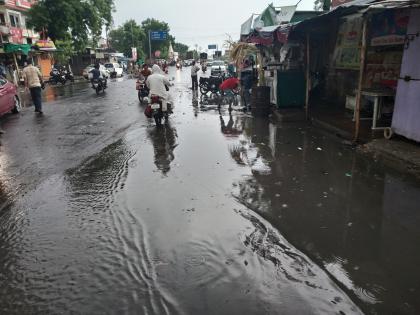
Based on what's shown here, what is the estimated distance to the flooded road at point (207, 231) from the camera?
317 cm

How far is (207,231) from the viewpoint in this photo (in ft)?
14.4

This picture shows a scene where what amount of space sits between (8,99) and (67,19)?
27129 mm

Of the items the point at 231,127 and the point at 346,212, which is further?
the point at 231,127

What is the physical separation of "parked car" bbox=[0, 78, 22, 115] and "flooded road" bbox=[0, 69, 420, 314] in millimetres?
5588

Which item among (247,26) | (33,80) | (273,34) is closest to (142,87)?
(33,80)

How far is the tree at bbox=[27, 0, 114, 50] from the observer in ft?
116

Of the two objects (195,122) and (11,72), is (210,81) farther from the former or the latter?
(11,72)

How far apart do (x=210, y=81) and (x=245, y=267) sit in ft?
49.6

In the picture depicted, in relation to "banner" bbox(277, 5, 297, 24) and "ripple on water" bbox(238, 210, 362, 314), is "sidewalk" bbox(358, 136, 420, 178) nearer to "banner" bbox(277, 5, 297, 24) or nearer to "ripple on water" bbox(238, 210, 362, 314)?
"ripple on water" bbox(238, 210, 362, 314)

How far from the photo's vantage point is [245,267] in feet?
11.8

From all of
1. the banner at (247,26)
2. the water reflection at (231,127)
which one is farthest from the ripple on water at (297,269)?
the banner at (247,26)

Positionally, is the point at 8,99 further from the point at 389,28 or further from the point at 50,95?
the point at 389,28

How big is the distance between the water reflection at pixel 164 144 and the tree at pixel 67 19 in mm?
31265

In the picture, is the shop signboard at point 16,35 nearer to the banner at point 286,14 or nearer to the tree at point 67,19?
the tree at point 67,19
